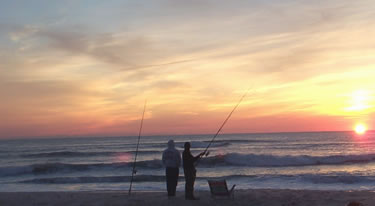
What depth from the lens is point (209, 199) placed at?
10109 mm

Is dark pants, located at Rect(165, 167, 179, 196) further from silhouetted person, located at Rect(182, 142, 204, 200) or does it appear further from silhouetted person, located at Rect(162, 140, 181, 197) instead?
silhouetted person, located at Rect(182, 142, 204, 200)

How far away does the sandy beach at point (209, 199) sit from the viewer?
9.69 metres

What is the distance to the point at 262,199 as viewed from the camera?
10156 millimetres

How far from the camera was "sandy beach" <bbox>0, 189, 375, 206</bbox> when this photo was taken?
31.8 ft

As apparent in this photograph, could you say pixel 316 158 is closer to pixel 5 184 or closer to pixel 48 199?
pixel 5 184

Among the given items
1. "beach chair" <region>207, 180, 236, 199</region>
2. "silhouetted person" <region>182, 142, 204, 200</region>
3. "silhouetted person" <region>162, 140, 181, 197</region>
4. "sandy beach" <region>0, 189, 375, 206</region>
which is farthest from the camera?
"beach chair" <region>207, 180, 236, 199</region>

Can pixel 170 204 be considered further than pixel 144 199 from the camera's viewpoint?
No

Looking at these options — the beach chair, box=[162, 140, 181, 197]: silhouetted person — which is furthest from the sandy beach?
box=[162, 140, 181, 197]: silhouetted person

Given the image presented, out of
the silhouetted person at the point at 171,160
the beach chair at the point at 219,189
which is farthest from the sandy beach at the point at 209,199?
the silhouetted person at the point at 171,160

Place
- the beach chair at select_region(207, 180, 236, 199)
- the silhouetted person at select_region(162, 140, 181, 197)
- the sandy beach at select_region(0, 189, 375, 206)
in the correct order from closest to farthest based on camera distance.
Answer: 1. the silhouetted person at select_region(162, 140, 181, 197)
2. the sandy beach at select_region(0, 189, 375, 206)
3. the beach chair at select_region(207, 180, 236, 199)

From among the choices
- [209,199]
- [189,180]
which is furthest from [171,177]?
[209,199]

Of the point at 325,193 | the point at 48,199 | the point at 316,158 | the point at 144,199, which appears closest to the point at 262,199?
the point at 325,193

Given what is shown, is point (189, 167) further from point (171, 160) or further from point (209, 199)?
point (209, 199)

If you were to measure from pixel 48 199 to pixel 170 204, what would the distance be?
3.65 metres
